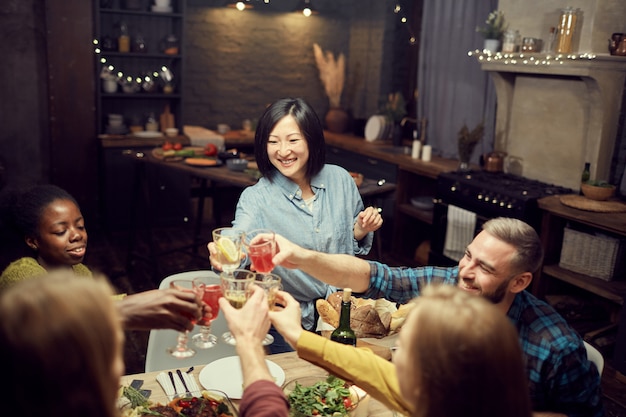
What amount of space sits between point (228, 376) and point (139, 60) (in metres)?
5.17

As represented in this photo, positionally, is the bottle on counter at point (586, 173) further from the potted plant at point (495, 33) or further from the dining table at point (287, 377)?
the dining table at point (287, 377)

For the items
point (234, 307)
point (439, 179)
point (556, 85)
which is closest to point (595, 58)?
point (556, 85)

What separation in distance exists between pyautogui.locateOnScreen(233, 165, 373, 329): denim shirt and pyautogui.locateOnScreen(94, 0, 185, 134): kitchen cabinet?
3900 millimetres

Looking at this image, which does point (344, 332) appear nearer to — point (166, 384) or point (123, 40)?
point (166, 384)

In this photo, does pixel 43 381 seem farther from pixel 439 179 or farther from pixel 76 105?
pixel 76 105

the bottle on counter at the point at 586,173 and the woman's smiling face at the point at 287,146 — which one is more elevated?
the woman's smiling face at the point at 287,146

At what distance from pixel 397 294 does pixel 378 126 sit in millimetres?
4404

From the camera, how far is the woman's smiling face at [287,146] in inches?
101

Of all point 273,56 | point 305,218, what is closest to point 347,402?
point 305,218

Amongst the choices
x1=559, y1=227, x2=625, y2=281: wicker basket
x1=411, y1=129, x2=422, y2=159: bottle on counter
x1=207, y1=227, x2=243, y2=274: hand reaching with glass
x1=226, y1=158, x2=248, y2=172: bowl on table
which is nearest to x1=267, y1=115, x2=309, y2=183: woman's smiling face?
x1=207, y1=227, x2=243, y2=274: hand reaching with glass

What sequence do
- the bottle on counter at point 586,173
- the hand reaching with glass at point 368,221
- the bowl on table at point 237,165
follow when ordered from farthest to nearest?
the bowl on table at point 237,165, the bottle on counter at point 586,173, the hand reaching with glass at point 368,221

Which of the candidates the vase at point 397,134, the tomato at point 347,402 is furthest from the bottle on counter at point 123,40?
the tomato at point 347,402

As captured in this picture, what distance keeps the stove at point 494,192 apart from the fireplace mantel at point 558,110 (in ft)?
0.67

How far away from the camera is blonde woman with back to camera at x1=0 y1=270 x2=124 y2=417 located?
0.89 meters
